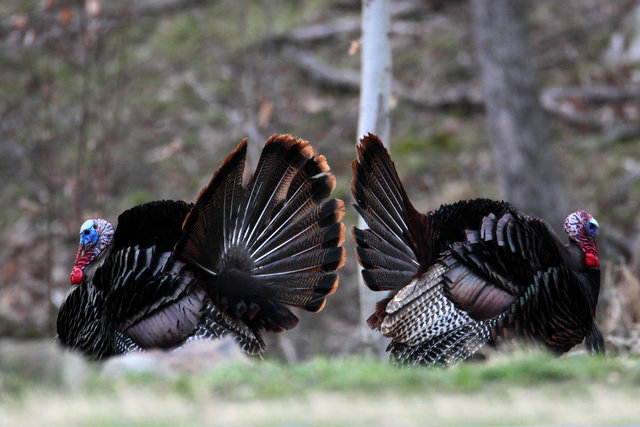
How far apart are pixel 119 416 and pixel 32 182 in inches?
377

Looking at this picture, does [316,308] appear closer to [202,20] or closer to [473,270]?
[473,270]

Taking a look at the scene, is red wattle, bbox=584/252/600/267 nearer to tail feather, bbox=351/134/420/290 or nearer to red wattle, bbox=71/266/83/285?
tail feather, bbox=351/134/420/290

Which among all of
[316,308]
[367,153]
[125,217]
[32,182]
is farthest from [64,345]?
[32,182]

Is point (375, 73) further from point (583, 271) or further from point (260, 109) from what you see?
point (260, 109)

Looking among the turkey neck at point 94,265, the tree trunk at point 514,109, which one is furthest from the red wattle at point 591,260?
the tree trunk at point 514,109

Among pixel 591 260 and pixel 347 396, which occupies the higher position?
pixel 591 260

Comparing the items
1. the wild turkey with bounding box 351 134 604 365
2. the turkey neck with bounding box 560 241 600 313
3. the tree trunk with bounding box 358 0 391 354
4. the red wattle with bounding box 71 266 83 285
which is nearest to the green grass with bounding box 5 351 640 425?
the wild turkey with bounding box 351 134 604 365

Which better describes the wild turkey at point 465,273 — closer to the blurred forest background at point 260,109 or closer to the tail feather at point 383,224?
the tail feather at point 383,224

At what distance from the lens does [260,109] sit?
1052cm

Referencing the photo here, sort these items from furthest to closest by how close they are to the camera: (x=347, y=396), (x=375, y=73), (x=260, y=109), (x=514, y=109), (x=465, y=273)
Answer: (x=514, y=109)
(x=260, y=109)
(x=375, y=73)
(x=465, y=273)
(x=347, y=396)

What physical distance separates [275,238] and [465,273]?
4.35 feet

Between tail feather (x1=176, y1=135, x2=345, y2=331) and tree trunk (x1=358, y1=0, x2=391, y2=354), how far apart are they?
0.65m

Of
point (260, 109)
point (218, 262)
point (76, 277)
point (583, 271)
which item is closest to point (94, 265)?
point (76, 277)

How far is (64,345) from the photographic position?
570cm
